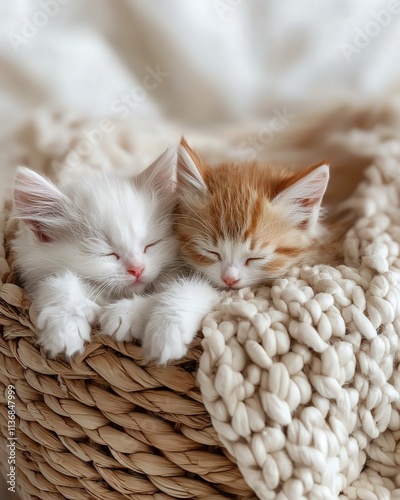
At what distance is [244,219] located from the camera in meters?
1.05

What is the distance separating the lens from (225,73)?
1734 mm

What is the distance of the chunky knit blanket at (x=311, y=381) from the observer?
0.73 meters

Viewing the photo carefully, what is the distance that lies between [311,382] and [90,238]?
49cm

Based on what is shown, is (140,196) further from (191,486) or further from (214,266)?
(191,486)

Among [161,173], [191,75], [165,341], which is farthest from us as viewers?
[191,75]

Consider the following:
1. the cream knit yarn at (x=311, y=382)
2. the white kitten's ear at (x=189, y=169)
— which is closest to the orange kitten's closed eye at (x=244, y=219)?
the white kitten's ear at (x=189, y=169)

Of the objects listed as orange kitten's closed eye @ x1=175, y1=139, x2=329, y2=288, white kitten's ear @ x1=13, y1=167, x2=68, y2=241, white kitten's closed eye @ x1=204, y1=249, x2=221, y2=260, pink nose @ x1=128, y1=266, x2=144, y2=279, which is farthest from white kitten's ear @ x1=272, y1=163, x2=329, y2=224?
white kitten's ear @ x1=13, y1=167, x2=68, y2=241

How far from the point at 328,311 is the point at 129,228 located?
16.4 inches

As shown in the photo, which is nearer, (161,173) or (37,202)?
(37,202)

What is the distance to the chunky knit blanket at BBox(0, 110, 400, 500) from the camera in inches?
28.9

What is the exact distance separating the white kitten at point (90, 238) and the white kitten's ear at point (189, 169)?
48mm

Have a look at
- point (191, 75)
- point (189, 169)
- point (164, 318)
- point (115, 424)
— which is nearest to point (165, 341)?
point (164, 318)

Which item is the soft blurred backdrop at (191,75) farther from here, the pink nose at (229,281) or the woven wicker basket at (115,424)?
the woven wicker basket at (115,424)

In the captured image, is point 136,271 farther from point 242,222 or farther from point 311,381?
point 311,381
